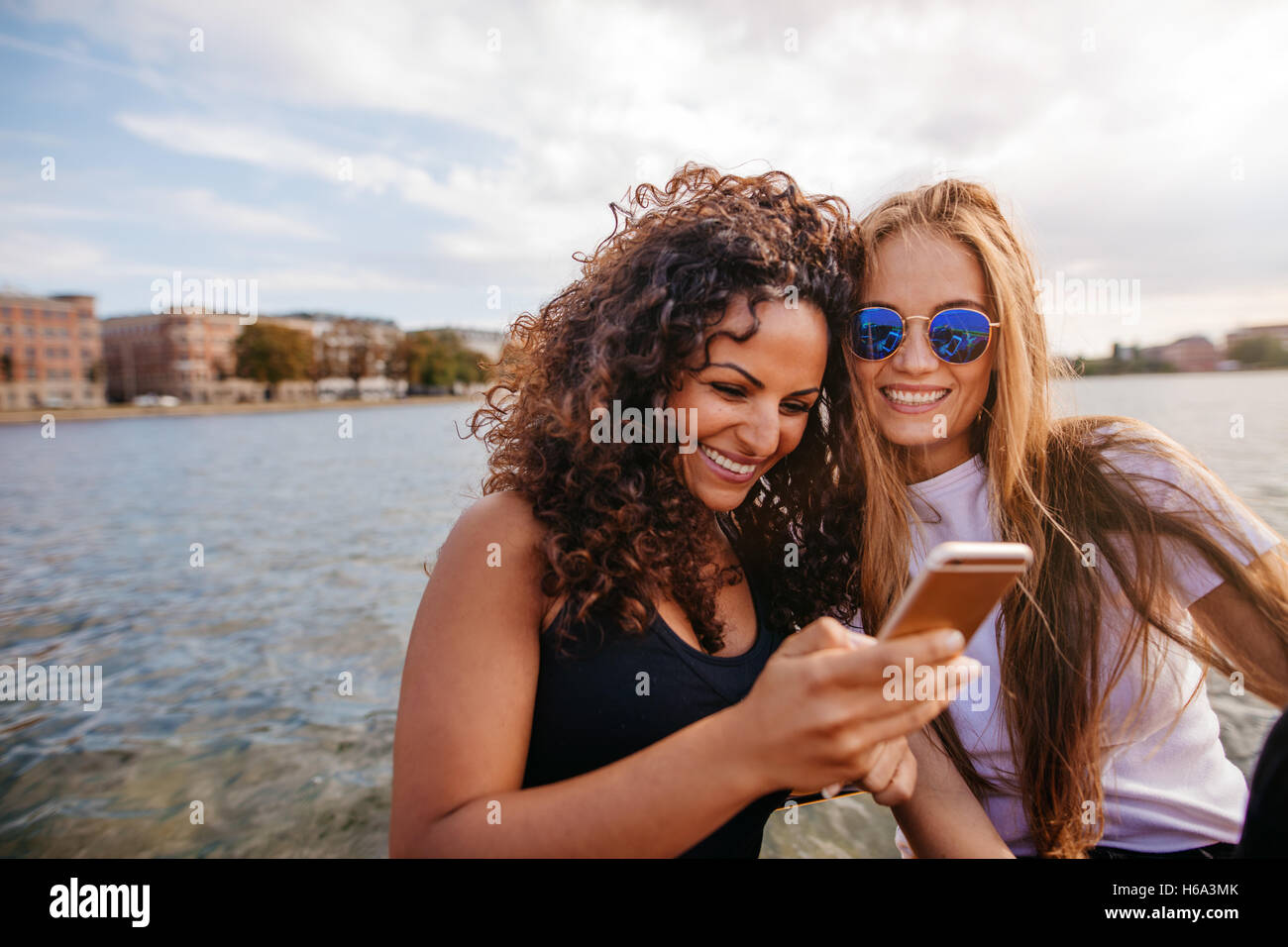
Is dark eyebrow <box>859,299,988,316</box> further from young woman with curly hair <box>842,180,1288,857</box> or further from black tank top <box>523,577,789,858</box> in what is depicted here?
black tank top <box>523,577,789,858</box>

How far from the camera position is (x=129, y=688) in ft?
31.0

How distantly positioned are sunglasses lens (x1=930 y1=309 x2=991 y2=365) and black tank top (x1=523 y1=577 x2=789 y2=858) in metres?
1.60

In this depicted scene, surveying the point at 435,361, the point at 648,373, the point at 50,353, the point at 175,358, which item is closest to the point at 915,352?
the point at 648,373

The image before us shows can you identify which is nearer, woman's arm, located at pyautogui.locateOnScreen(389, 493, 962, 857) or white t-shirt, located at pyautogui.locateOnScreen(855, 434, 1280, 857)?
woman's arm, located at pyautogui.locateOnScreen(389, 493, 962, 857)

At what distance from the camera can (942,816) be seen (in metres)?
A: 2.55

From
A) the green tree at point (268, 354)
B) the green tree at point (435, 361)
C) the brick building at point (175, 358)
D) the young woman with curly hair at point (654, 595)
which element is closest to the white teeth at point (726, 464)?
the young woman with curly hair at point (654, 595)

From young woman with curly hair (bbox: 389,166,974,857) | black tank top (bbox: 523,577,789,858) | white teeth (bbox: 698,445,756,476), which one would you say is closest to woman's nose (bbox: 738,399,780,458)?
young woman with curly hair (bbox: 389,166,974,857)

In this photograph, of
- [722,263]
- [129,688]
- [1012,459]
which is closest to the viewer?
[722,263]

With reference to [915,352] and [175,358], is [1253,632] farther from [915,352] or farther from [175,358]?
[175,358]

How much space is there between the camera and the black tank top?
2.01m
